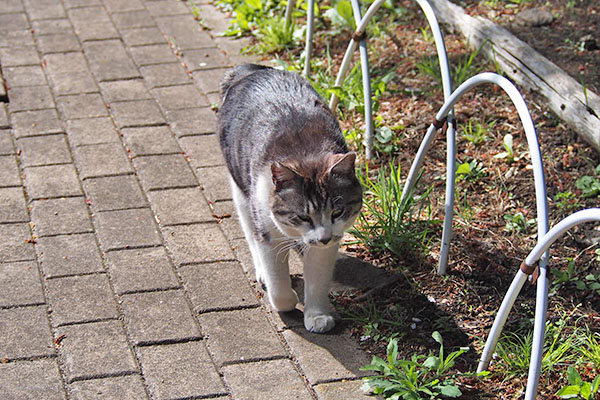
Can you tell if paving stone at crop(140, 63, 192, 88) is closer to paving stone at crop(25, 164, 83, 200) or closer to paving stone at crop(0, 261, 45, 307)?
paving stone at crop(25, 164, 83, 200)

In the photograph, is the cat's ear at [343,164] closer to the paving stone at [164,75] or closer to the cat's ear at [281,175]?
the cat's ear at [281,175]

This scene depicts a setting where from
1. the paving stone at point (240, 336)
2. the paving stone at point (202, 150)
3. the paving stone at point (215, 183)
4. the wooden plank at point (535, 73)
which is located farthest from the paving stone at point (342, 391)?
the wooden plank at point (535, 73)

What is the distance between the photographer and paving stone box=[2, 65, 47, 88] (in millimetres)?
5551

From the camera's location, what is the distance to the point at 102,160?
4711mm

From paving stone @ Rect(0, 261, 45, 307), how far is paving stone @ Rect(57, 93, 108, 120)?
1.64 metres

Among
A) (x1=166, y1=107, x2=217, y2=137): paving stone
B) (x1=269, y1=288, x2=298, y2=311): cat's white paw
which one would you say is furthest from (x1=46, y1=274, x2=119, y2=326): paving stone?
(x1=166, y1=107, x2=217, y2=137): paving stone

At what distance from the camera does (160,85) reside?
18.4 ft

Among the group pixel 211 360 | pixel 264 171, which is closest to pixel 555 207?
pixel 264 171

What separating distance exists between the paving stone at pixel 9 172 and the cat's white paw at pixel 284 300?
191cm

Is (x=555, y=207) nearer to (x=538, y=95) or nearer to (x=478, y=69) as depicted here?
(x=538, y=95)

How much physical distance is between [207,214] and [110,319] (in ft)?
3.37

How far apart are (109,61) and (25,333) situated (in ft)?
10.2

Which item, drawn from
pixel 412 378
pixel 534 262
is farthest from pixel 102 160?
pixel 534 262

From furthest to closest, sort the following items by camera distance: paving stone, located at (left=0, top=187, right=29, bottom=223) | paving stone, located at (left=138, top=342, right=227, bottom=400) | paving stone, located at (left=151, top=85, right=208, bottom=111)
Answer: paving stone, located at (left=151, top=85, right=208, bottom=111), paving stone, located at (left=0, top=187, right=29, bottom=223), paving stone, located at (left=138, top=342, right=227, bottom=400)
